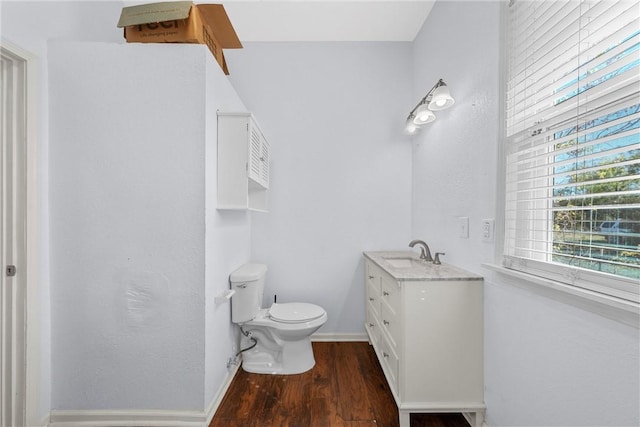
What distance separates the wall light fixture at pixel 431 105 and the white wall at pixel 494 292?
0.08 metres

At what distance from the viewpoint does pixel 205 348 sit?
152cm

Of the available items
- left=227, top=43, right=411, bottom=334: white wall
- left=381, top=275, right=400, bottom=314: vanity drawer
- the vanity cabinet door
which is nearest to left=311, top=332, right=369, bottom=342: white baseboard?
left=227, top=43, right=411, bottom=334: white wall

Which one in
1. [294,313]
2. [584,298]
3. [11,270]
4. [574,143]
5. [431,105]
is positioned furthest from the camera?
[294,313]

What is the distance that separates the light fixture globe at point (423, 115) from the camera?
1.92 metres

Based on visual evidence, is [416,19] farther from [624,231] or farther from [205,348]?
[205,348]

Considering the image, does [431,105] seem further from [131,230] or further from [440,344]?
[131,230]

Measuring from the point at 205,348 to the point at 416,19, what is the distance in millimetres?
2811

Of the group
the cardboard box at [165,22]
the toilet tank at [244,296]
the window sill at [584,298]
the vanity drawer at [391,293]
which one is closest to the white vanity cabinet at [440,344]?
the vanity drawer at [391,293]

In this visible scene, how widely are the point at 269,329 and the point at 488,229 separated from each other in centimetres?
156

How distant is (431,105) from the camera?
1765 mm

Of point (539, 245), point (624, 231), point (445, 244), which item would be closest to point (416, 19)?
point (445, 244)

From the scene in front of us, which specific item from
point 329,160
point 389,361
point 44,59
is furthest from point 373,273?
point 44,59

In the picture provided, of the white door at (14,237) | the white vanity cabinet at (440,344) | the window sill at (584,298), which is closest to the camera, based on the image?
the window sill at (584,298)

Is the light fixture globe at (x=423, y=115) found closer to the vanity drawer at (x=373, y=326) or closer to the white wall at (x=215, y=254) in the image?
the white wall at (x=215, y=254)
